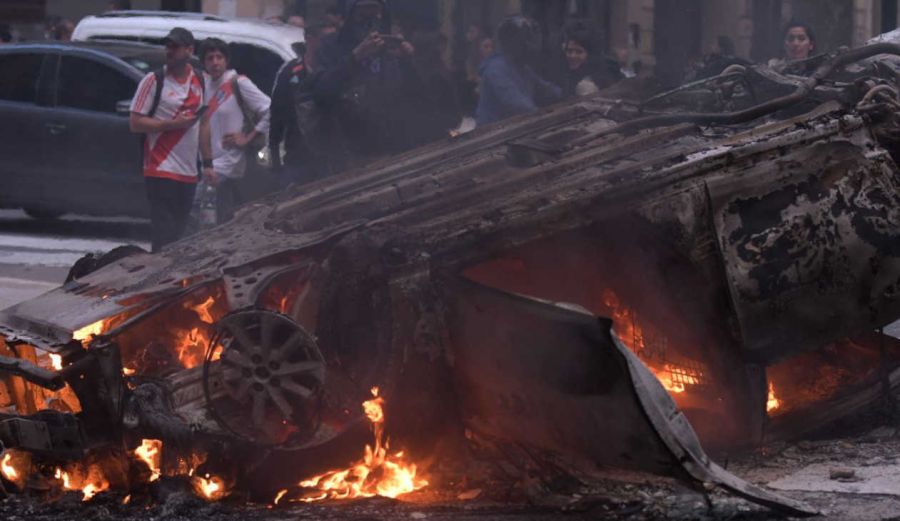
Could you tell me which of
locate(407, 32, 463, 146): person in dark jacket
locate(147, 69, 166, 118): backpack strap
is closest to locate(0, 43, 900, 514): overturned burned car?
locate(407, 32, 463, 146): person in dark jacket

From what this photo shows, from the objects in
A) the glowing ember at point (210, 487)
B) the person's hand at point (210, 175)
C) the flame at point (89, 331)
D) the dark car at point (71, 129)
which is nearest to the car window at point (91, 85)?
the dark car at point (71, 129)

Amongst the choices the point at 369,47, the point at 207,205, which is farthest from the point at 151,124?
the point at 207,205

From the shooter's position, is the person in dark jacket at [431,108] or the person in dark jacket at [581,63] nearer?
the person in dark jacket at [431,108]

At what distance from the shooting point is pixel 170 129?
31.7 ft

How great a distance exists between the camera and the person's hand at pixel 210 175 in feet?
35.3

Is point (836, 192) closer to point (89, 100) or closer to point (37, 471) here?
point (37, 471)

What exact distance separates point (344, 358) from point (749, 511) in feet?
5.12

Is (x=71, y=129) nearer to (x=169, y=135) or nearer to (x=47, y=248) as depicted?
(x=47, y=248)

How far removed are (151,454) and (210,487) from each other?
251 mm

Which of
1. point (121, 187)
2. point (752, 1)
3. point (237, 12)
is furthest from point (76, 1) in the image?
point (121, 187)

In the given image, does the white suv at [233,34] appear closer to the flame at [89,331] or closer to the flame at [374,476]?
the flame at [89,331]

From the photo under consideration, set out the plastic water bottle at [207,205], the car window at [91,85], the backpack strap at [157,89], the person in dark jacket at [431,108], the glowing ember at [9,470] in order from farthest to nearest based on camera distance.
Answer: the car window at [91,85] < the plastic water bottle at [207,205] < the backpack strap at [157,89] < the person in dark jacket at [431,108] < the glowing ember at [9,470]

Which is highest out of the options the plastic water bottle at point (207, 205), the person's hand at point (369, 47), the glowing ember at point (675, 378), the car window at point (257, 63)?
the person's hand at point (369, 47)

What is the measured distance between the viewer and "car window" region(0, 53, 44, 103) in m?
12.6
